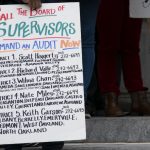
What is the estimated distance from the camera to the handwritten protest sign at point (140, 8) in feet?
19.2

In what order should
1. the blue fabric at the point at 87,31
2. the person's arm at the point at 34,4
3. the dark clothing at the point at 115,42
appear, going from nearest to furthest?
the person's arm at the point at 34,4 → the blue fabric at the point at 87,31 → the dark clothing at the point at 115,42

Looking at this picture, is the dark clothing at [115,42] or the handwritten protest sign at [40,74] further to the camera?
the dark clothing at [115,42]

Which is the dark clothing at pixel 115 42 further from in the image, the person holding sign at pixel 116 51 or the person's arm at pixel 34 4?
the person's arm at pixel 34 4

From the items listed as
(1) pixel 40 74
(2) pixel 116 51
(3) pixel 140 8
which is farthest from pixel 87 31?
(2) pixel 116 51

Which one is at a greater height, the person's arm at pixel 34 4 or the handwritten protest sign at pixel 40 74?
the person's arm at pixel 34 4

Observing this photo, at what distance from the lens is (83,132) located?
4.96m

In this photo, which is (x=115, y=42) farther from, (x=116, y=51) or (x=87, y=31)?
(x=87, y=31)

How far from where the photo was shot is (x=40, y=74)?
4.93m

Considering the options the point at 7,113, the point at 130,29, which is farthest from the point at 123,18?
the point at 7,113

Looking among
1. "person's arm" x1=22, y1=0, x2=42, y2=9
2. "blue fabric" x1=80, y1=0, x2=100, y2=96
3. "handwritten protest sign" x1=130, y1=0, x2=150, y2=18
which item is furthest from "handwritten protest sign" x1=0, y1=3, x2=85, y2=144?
"handwritten protest sign" x1=130, y1=0, x2=150, y2=18

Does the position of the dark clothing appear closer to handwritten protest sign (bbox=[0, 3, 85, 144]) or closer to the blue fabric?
the blue fabric

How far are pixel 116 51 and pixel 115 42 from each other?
0.08 meters

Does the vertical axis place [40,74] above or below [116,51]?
below

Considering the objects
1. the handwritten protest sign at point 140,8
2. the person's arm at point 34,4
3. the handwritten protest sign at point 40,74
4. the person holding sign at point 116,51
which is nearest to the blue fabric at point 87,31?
the handwritten protest sign at point 40,74
